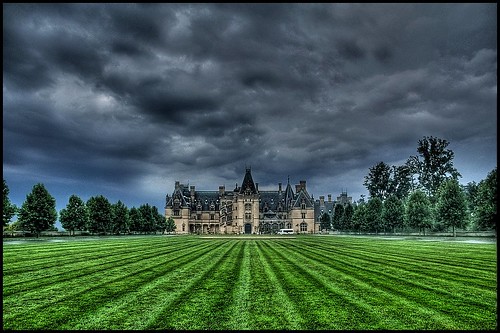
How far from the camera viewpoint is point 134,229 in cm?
8706

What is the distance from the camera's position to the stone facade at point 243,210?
106 metres

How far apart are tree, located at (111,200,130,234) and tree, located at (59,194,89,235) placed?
8057 mm

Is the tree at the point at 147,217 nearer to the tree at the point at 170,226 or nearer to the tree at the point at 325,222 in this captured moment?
the tree at the point at 170,226

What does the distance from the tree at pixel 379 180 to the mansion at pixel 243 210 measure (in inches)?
783

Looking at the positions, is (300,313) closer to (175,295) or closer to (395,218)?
(175,295)

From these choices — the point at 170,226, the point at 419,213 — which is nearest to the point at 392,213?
the point at 419,213

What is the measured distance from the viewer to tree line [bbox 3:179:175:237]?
2288 inches

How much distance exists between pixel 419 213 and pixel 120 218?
59.1 m

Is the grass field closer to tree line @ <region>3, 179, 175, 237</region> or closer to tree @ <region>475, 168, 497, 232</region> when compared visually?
tree @ <region>475, 168, 497, 232</region>

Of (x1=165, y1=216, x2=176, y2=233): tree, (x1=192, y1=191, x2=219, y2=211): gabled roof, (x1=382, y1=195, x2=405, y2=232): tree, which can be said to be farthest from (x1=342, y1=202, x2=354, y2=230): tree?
(x1=165, y1=216, x2=176, y2=233): tree

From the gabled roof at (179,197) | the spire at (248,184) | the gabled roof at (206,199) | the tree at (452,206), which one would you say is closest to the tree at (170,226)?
the gabled roof at (179,197)

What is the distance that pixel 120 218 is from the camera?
7875 cm

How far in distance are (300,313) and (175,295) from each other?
14.2 feet

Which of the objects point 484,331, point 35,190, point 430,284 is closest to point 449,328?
point 484,331
